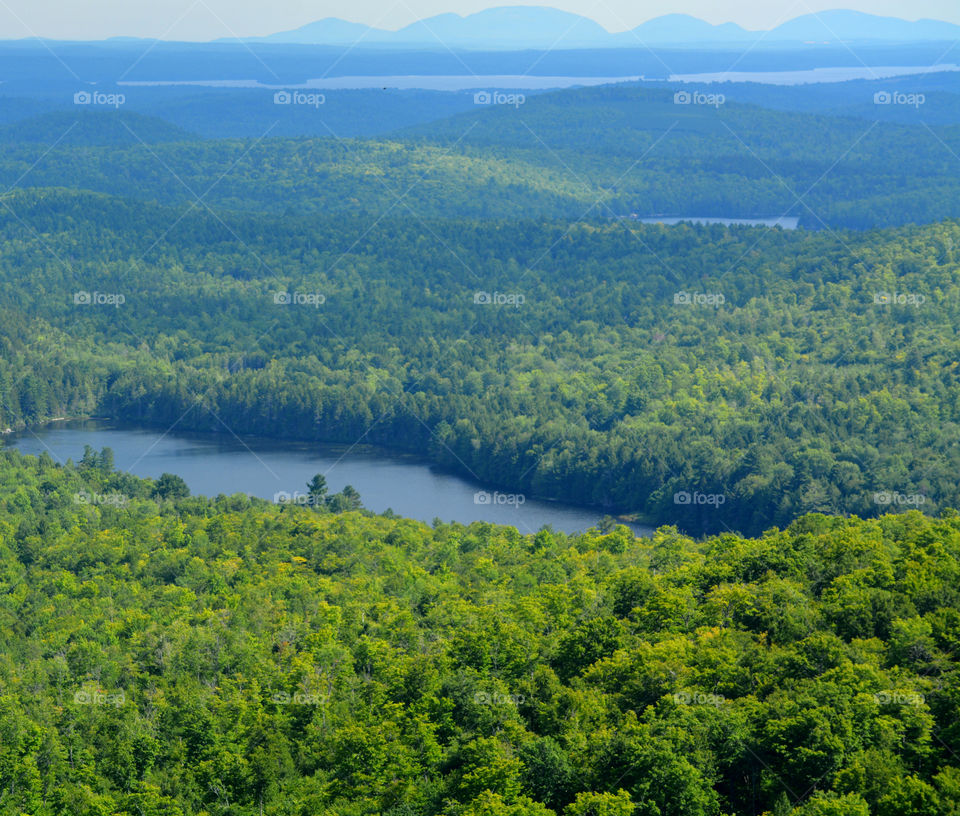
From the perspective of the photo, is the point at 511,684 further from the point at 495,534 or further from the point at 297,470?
the point at 297,470

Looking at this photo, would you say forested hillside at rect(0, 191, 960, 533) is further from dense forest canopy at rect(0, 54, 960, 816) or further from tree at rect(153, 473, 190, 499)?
tree at rect(153, 473, 190, 499)

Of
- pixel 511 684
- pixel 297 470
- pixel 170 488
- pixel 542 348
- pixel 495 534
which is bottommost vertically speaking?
pixel 297 470

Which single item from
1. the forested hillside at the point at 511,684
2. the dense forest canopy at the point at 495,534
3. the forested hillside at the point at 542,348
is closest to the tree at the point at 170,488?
the dense forest canopy at the point at 495,534

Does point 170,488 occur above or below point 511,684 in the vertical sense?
below

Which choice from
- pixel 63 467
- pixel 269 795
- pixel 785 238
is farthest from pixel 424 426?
pixel 269 795

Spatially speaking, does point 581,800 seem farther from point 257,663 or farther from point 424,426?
point 424,426

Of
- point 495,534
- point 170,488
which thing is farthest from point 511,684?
point 170,488
